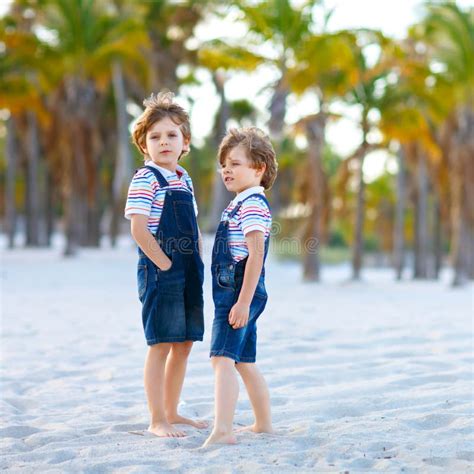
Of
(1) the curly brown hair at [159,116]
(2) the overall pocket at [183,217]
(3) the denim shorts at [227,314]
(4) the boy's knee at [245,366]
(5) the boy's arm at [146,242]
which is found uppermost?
(1) the curly brown hair at [159,116]

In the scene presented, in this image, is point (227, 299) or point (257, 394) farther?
point (257, 394)

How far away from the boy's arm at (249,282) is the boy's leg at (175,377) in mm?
460

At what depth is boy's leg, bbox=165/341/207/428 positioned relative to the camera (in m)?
4.15

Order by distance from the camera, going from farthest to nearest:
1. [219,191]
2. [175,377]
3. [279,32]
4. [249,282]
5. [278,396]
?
[219,191] → [279,32] → [278,396] → [175,377] → [249,282]

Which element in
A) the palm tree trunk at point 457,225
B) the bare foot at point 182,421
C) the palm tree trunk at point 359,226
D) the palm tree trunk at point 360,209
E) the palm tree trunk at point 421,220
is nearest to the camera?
the bare foot at point 182,421

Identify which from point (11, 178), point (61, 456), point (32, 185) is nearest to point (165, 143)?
point (61, 456)

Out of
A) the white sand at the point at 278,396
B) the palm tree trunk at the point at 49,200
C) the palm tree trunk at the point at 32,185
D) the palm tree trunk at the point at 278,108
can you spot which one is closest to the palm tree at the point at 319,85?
the palm tree trunk at the point at 278,108

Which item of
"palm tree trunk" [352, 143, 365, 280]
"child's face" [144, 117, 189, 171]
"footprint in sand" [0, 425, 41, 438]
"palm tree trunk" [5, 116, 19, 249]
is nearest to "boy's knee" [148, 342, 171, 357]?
"footprint in sand" [0, 425, 41, 438]

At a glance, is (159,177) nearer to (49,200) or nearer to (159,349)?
(159,349)

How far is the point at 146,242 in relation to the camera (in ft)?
12.7

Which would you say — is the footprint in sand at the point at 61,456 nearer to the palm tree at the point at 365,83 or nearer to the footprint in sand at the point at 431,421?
the footprint in sand at the point at 431,421

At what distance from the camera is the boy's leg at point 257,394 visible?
13.0 feet

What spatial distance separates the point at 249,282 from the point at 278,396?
1458 millimetres

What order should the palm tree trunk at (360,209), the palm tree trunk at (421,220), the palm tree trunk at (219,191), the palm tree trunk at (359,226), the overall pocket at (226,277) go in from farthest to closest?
the palm tree trunk at (219,191), the palm tree trunk at (421,220), the palm tree trunk at (359,226), the palm tree trunk at (360,209), the overall pocket at (226,277)
